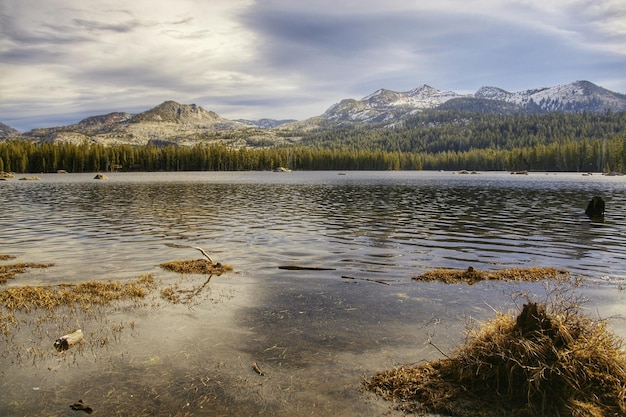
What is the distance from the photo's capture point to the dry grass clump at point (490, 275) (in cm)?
1939

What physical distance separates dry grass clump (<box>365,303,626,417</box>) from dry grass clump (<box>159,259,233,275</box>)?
1317cm

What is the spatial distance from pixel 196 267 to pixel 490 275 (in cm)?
1487

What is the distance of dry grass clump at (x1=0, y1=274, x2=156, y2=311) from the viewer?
15227mm

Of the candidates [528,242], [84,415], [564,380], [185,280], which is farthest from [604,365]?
[528,242]

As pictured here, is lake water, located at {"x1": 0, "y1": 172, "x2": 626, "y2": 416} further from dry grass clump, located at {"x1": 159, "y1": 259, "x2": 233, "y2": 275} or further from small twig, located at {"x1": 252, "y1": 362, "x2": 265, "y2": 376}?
dry grass clump, located at {"x1": 159, "y1": 259, "x2": 233, "y2": 275}

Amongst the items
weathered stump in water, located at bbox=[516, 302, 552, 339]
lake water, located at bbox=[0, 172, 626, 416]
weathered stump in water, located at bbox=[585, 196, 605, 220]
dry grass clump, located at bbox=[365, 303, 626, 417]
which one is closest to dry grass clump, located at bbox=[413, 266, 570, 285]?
lake water, located at bbox=[0, 172, 626, 416]

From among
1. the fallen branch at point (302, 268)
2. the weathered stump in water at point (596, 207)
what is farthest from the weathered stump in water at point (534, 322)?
the weathered stump in water at point (596, 207)

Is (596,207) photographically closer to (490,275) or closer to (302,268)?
(490,275)

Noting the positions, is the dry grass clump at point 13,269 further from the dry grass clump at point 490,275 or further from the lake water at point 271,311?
the dry grass clump at point 490,275

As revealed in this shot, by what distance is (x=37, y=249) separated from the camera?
91.6ft

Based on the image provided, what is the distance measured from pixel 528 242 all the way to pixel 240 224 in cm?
2531

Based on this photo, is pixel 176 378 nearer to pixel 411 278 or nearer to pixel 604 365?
pixel 604 365

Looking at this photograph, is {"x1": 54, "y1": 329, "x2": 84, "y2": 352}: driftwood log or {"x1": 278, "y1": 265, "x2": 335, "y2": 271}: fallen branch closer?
{"x1": 54, "y1": 329, "x2": 84, "y2": 352}: driftwood log

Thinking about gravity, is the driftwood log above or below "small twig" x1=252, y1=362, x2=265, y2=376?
above
